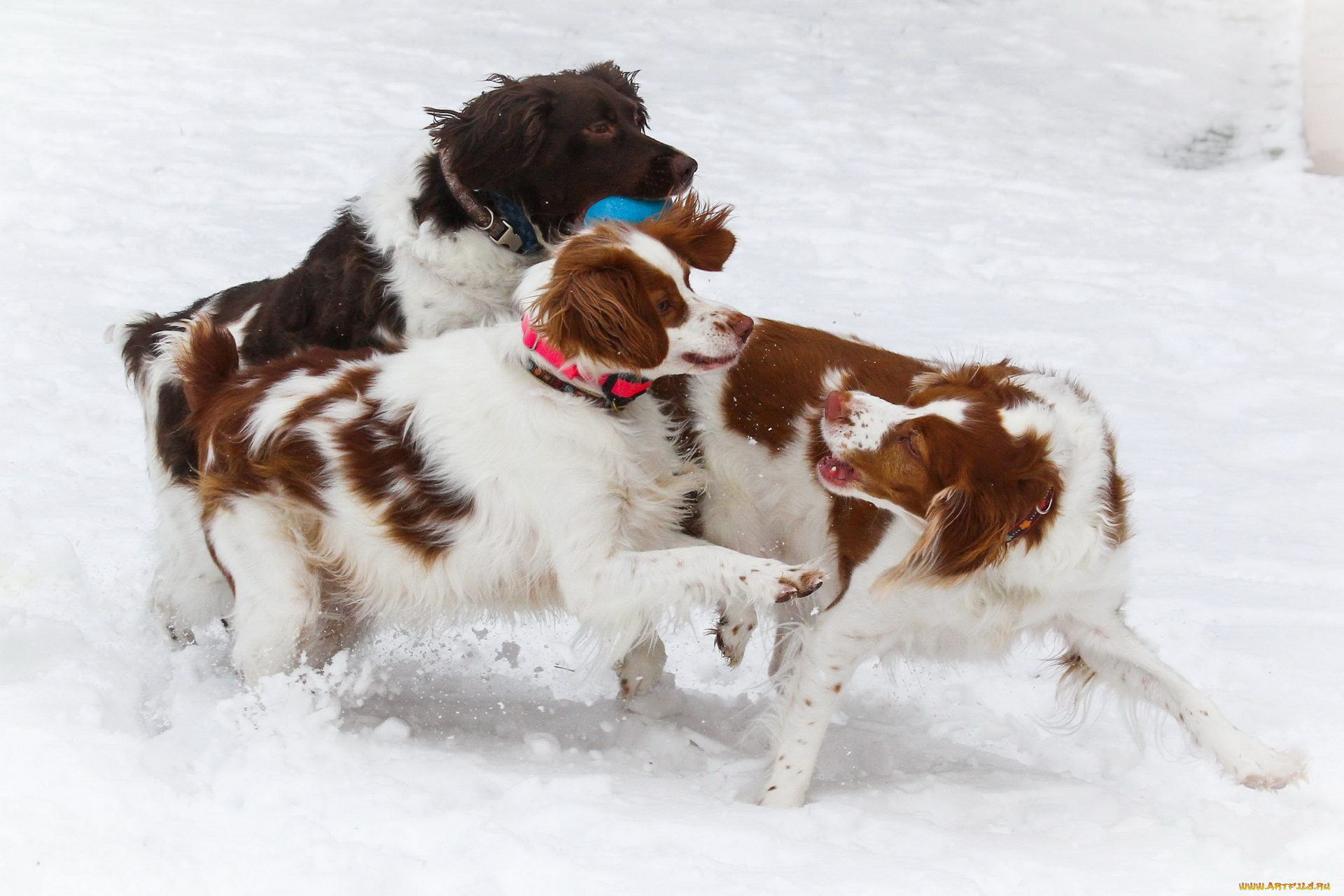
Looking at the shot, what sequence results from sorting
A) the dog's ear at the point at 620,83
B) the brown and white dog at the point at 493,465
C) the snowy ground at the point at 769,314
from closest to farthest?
the snowy ground at the point at 769,314 < the brown and white dog at the point at 493,465 < the dog's ear at the point at 620,83

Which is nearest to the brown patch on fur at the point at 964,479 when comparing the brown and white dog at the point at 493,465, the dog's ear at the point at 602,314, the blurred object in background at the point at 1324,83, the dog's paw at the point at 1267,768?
the brown and white dog at the point at 493,465

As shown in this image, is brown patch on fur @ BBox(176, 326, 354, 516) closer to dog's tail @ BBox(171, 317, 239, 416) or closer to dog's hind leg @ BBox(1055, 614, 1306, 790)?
dog's tail @ BBox(171, 317, 239, 416)

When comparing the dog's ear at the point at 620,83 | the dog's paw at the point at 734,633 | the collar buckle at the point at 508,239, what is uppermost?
the dog's ear at the point at 620,83

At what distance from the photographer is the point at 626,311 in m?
3.19

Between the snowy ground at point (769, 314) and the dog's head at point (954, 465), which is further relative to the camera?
the dog's head at point (954, 465)

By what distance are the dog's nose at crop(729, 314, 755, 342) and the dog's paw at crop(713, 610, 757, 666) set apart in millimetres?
1058

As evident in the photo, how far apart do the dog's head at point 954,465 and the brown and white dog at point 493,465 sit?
30 cm

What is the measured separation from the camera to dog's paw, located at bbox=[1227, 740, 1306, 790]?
122 inches

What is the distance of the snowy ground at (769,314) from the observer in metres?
2.67

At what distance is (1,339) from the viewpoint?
629 centimetres

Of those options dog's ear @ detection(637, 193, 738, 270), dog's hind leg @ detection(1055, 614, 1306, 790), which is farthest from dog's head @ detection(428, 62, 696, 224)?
dog's hind leg @ detection(1055, 614, 1306, 790)

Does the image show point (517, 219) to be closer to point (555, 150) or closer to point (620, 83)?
point (555, 150)

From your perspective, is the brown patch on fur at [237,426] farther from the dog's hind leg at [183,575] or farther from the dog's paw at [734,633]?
the dog's paw at [734,633]

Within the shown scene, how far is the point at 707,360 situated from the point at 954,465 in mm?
727
